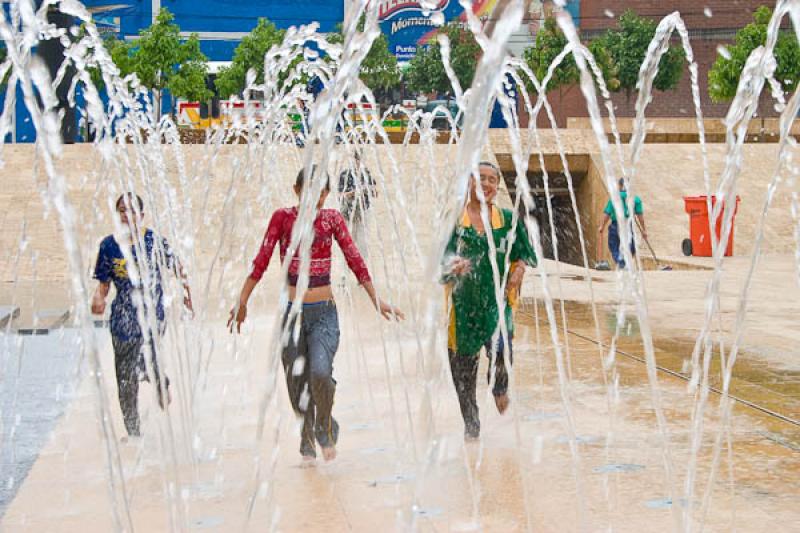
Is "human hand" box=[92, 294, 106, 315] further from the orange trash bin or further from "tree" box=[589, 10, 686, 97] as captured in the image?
"tree" box=[589, 10, 686, 97]

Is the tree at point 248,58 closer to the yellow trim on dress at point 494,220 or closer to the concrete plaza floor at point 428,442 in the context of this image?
the concrete plaza floor at point 428,442

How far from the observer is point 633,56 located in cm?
4097

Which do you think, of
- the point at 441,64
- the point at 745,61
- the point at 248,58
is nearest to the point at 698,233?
the point at 745,61

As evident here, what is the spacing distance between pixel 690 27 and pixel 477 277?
4264 centimetres

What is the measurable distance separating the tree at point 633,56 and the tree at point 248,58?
11.3 meters

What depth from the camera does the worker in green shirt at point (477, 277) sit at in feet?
17.7

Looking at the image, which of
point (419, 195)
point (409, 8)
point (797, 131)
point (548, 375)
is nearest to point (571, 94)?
point (409, 8)

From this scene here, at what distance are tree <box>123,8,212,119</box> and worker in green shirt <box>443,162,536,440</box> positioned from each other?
101 ft

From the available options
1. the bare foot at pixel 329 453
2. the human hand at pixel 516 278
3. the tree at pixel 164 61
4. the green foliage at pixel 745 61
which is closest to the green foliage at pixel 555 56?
the green foliage at pixel 745 61

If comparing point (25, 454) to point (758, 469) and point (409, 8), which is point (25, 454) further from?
point (409, 8)

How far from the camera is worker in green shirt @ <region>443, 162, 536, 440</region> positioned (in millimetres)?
5402

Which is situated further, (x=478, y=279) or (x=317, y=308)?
(x=478, y=279)

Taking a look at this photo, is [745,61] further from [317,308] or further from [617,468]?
[317,308]

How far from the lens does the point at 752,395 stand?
6859 mm
